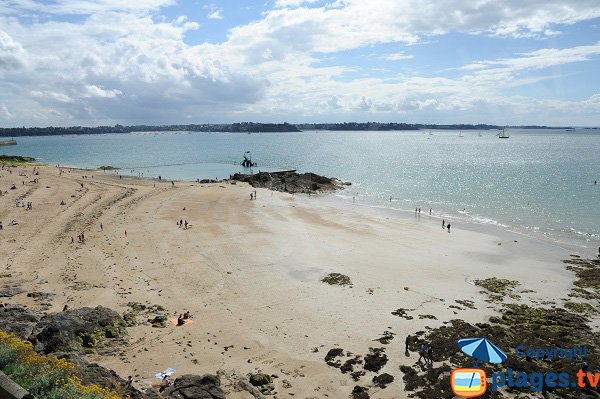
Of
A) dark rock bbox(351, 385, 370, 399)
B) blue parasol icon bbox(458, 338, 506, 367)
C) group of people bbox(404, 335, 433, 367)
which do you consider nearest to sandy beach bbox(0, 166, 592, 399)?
dark rock bbox(351, 385, 370, 399)

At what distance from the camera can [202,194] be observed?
186ft

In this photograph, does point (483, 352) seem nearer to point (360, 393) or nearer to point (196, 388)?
point (360, 393)

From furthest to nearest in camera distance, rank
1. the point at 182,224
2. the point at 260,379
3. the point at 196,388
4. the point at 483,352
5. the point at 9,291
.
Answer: the point at 182,224, the point at 9,291, the point at 260,379, the point at 483,352, the point at 196,388

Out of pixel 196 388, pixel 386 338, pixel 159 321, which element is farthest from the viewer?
pixel 159 321

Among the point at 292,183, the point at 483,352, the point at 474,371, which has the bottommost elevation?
the point at 474,371

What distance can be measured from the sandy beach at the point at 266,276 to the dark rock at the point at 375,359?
314mm

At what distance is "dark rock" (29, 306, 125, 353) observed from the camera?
1537 cm

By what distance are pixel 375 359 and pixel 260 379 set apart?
4.88m

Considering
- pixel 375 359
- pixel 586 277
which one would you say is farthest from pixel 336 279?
pixel 586 277

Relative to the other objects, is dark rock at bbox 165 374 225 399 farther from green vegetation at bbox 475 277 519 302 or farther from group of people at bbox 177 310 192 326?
green vegetation at bbox 475 277 519 302

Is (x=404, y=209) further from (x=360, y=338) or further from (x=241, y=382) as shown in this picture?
(x=241, y=382)

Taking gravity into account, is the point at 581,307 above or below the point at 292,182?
below

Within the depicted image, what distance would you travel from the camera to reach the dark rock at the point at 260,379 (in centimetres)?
1494

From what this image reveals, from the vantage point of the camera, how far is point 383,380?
15445mm
